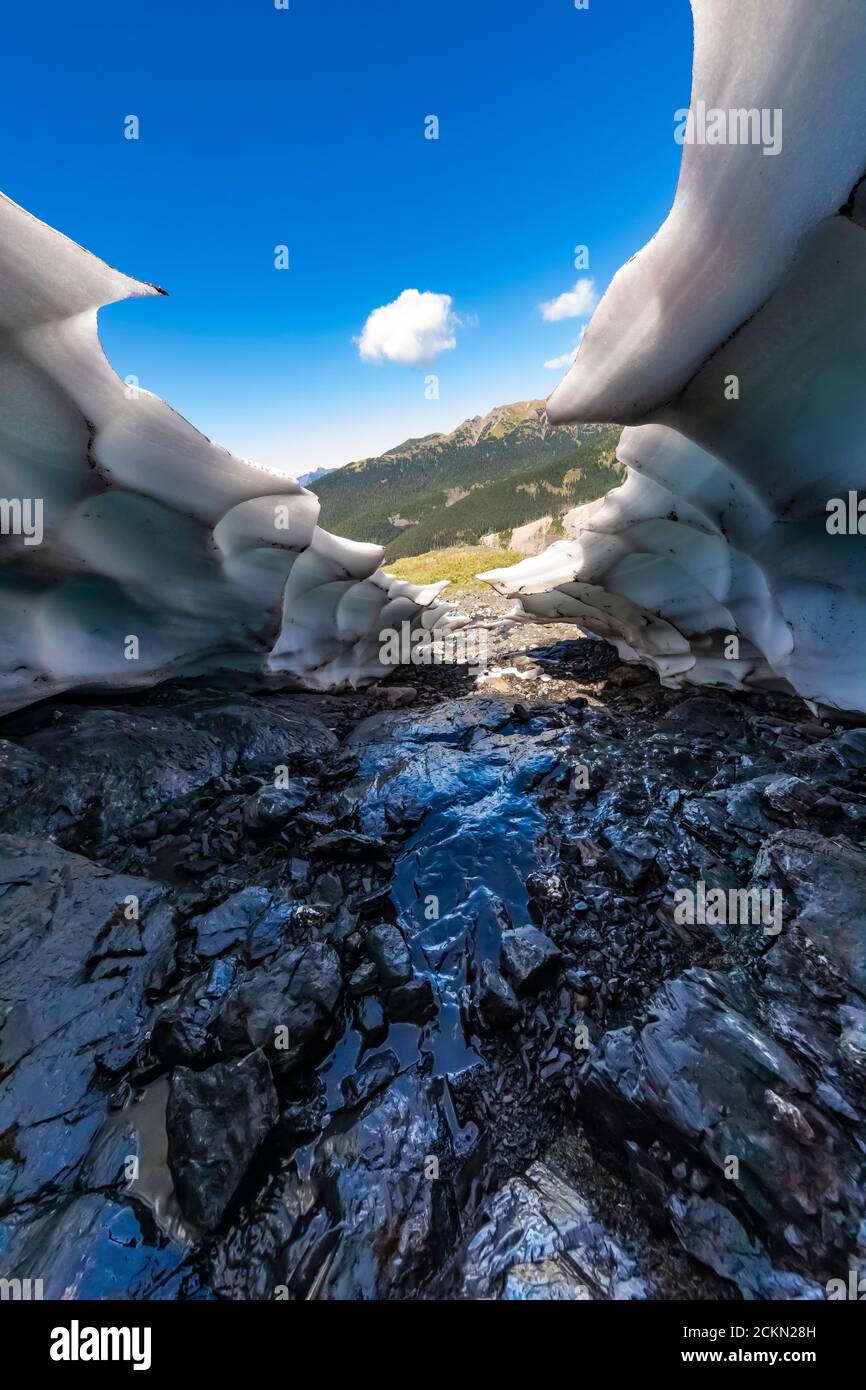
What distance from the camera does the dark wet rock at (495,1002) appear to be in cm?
380

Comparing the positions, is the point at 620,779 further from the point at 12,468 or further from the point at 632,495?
the point at 12,468

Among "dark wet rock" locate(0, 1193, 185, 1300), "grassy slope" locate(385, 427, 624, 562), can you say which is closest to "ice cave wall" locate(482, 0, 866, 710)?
"dark wet rock" locate(0, 1193, 185, 1300)

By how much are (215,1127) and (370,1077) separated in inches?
40.0

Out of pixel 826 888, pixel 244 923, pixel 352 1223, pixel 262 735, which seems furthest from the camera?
pixel 262 735

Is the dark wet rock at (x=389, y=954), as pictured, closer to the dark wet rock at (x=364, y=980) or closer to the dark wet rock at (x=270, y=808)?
the dark wet rock at (x=364, y=980)

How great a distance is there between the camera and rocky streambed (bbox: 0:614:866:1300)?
2.62 meters

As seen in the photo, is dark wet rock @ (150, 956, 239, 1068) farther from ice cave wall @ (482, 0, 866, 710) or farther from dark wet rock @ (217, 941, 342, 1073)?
ice cave wall @ (482, 0, 866, 710)

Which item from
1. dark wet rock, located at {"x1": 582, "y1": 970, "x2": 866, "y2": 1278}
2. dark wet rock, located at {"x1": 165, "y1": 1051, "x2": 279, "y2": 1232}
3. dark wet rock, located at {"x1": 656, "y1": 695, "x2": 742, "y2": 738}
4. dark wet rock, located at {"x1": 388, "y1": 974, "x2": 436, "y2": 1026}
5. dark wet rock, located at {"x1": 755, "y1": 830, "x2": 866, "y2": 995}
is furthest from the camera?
dark wet rock, located at {"x1": 656, "y1": 695, "x2": 742, "y2": 738}

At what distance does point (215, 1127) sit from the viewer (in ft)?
9.66

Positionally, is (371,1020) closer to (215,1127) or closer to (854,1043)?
(215,1127)

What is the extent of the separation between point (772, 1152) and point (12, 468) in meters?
8.16

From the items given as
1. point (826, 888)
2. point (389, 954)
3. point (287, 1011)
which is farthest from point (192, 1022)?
point (826, 888)

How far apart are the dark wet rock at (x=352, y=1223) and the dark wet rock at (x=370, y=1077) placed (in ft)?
0.54

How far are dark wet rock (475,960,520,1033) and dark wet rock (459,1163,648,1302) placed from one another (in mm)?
970
